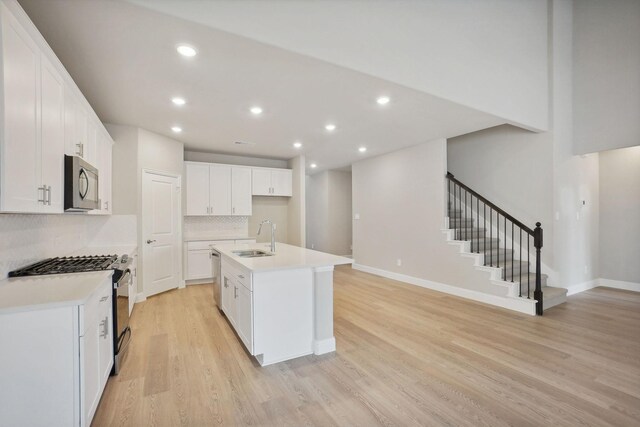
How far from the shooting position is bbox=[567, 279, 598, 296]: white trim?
4682 mm

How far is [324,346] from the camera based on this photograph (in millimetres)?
2750

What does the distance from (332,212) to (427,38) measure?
19.2 feet

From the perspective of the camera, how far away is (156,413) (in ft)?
6.31

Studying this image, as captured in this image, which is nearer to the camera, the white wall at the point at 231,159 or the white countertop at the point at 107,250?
the white countertop at the point at 107,250

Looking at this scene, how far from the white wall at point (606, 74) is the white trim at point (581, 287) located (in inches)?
85.1

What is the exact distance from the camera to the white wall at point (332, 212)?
27.8 feet

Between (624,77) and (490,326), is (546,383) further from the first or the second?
(624,77)

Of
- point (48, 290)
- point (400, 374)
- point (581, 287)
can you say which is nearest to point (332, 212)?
point (581, 287)

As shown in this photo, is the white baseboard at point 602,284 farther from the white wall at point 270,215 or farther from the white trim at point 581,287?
the white wall at point 270,215

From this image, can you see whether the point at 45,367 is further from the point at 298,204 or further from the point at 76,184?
the point at 298,204

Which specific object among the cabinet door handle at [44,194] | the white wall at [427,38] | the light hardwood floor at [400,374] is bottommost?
the light hardwood floor at [400,374]

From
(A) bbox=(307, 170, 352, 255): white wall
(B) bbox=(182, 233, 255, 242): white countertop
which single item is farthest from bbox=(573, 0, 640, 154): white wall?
(B) bbox=(182, 233, 255, 242): white countertop

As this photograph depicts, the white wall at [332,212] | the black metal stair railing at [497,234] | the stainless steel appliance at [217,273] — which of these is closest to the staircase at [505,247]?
the black metal stair railing at [497,234]

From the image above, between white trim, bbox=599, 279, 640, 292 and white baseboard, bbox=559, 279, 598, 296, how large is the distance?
149 millimetres
